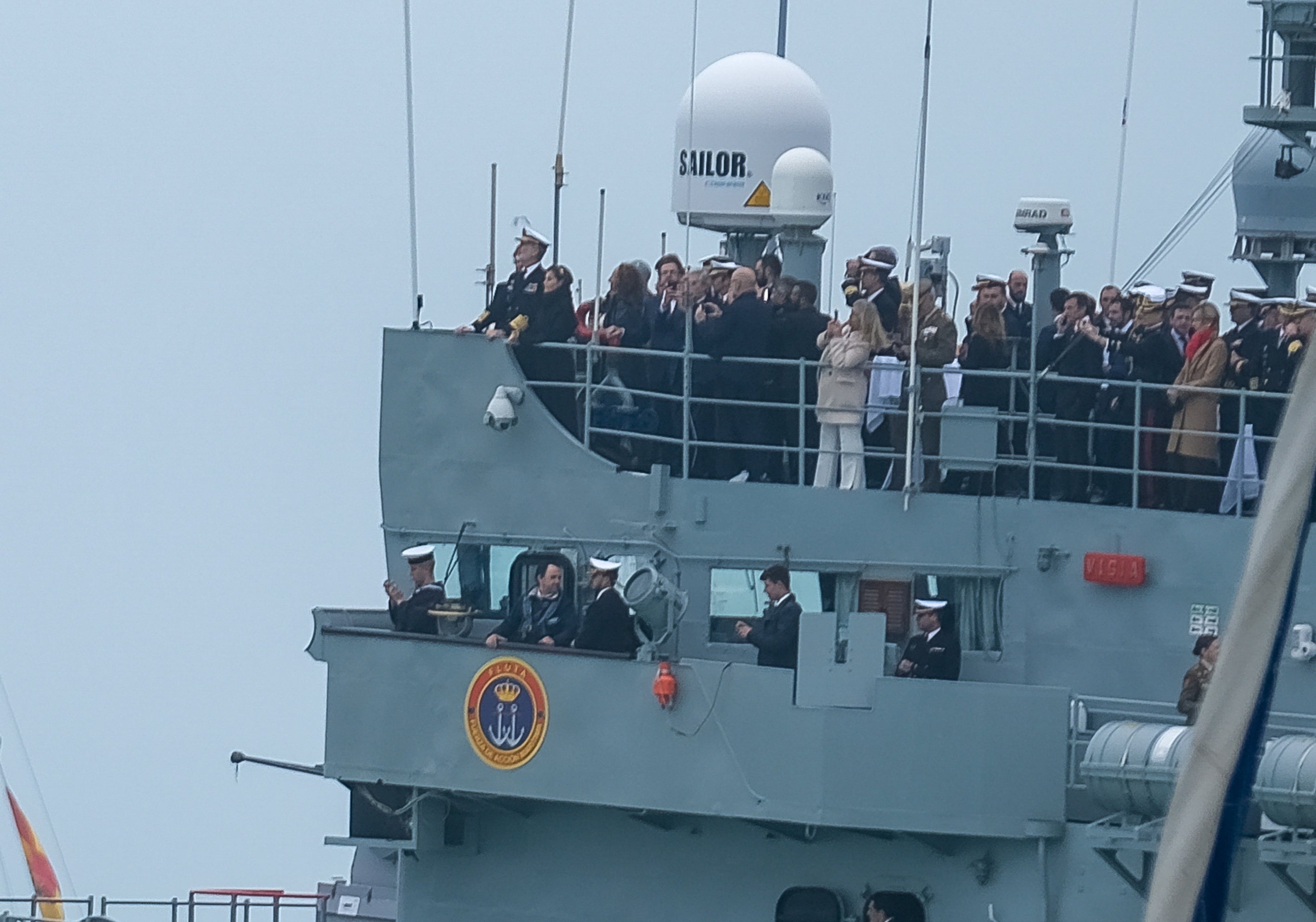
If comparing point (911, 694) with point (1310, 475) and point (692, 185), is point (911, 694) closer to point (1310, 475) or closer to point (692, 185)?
point (692, 185)

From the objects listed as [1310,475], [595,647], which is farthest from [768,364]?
[1310,475]

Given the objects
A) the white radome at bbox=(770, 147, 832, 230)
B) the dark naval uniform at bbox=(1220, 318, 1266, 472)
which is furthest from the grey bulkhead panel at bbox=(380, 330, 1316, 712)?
the white radome at bbox=(770, 147, 832, 230)

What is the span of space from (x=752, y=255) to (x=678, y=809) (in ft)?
22.9

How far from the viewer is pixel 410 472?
1424cm

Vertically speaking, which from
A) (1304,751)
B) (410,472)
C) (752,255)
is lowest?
(1304,751)

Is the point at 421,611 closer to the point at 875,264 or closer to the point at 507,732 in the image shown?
the point at 507,732

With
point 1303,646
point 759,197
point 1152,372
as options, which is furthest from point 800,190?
point 1303,646

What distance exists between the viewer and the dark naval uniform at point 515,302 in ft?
46.6

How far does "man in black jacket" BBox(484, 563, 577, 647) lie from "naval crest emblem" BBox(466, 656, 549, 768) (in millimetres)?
189

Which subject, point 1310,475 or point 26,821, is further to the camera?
point 26,821

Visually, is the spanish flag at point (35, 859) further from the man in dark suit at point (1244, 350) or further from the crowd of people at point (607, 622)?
the man in dark suit at point (1244, 350)

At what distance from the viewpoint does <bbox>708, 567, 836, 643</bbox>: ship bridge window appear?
13633 millimetres

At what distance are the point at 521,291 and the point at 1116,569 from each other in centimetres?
414

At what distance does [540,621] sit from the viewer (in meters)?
13.6
